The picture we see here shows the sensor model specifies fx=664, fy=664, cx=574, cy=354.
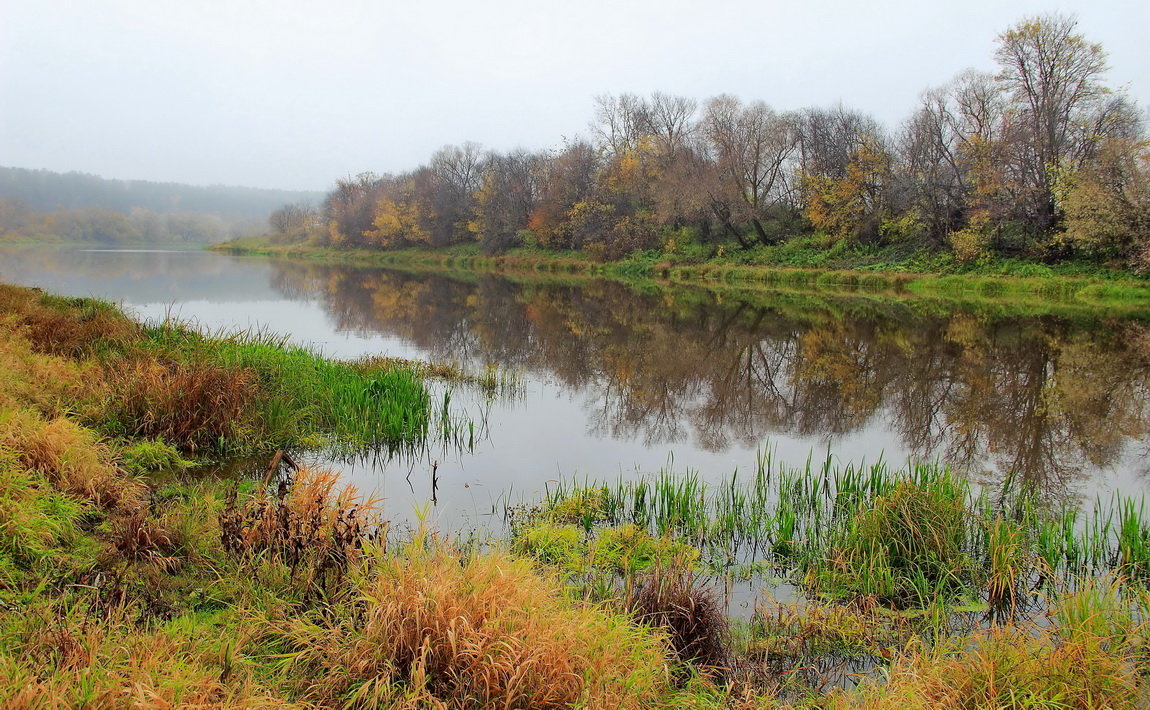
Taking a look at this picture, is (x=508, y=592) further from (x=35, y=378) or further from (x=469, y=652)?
(x=35, y=378)

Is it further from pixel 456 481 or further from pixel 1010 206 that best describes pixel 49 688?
pixel 1010 206

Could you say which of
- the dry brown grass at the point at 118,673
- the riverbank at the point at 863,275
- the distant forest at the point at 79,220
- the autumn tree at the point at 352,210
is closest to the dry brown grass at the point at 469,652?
the dry brown grass at the point at 118,673

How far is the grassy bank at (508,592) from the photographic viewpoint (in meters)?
3.03

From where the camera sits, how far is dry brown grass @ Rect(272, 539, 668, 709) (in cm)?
295

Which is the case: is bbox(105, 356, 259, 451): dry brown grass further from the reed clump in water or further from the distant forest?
the distant forest

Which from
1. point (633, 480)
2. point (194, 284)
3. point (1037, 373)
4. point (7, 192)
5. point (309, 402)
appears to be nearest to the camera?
point (633, 480)

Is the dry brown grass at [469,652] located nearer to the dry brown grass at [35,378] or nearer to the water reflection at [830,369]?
the dry brown grass at [35,378]

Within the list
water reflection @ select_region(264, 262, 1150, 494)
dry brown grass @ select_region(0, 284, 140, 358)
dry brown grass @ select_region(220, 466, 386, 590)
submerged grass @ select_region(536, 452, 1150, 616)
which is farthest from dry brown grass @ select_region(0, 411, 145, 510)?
water reflection @ select_region(264, 262, 1150, 494)

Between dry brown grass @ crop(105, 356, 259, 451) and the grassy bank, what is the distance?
3cm

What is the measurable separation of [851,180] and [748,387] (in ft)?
95.0

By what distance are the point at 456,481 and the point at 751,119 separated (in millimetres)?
40258

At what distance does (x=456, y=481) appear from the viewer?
24.8ft

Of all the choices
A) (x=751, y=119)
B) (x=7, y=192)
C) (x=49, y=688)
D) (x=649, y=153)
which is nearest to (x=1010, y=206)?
(x=751, y=119)

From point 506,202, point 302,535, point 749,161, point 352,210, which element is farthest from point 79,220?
point 302,535
